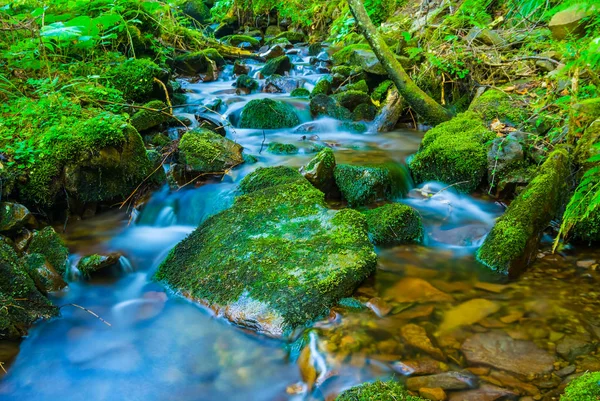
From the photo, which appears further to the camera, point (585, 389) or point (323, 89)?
point (323, 89)

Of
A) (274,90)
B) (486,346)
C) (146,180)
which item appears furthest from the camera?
(274,90)

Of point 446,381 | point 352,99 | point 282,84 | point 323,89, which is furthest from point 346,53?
point 446,381

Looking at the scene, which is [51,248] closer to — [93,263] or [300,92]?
[93,263]

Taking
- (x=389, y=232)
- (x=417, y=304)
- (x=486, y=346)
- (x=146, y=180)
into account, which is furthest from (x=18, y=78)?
(x=486, y=346)

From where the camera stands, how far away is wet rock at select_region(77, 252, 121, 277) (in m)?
3.49

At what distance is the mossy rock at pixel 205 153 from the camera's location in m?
5.00

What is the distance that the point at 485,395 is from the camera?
2061 mm

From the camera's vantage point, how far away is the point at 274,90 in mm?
9539

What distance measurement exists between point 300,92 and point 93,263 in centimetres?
645

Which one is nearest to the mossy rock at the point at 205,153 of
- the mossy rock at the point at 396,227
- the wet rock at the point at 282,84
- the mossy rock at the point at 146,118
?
the mossy rock at the point at 146,118

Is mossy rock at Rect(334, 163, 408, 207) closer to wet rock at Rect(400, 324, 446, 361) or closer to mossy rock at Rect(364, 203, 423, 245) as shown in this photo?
mossy rock at Rect(364, 203, 423, 245)

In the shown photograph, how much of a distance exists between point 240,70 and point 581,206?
9.09 m

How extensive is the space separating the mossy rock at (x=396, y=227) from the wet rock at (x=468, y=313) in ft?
3.34

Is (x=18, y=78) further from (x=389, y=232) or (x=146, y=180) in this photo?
(x=389, y=232)
